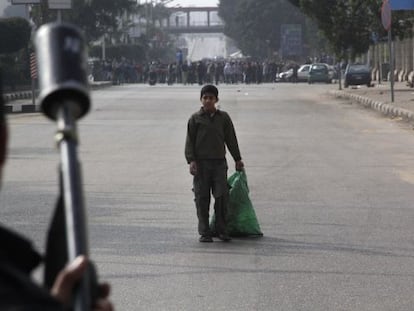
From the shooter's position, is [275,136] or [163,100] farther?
[163,100]

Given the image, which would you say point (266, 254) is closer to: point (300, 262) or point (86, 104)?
point (300, 262)

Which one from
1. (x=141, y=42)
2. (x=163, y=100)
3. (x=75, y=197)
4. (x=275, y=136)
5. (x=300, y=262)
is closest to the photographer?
(x=75, y=197)

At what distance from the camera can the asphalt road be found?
885 centimetres

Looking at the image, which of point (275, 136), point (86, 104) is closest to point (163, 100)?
point (275, 136)

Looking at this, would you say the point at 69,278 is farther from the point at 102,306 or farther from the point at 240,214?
the point at 240,214

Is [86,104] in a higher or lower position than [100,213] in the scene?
higher

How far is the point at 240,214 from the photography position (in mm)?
11617

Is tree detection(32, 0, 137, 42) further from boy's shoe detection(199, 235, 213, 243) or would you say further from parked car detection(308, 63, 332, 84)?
boy's shoe detection(199, 235, 213, 243)

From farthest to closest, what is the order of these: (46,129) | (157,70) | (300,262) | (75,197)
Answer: (157,70)
(46,129)
(300,262)
(75,197)

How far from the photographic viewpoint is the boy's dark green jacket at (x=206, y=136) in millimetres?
11469

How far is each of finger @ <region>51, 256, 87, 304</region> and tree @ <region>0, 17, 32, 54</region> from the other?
4703cm

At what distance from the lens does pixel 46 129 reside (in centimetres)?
2920

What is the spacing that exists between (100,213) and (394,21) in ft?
119

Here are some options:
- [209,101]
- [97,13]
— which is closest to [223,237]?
[209,101]
